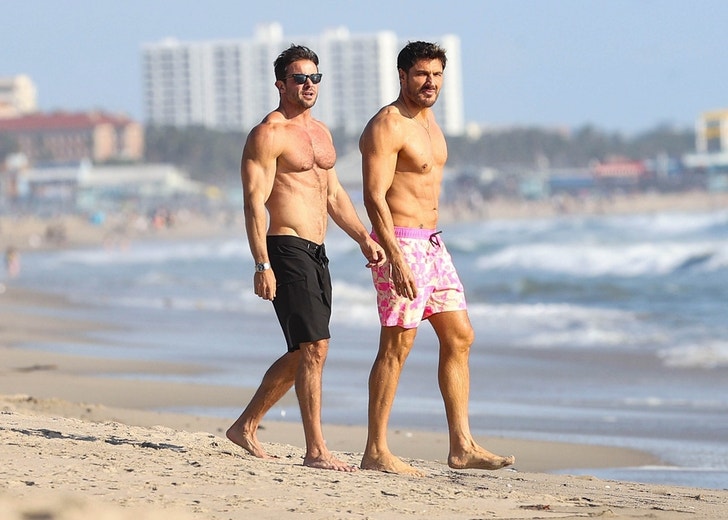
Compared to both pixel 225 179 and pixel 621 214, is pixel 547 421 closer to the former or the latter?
pixel 621 214

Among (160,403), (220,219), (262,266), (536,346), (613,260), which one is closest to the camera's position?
(262,266)

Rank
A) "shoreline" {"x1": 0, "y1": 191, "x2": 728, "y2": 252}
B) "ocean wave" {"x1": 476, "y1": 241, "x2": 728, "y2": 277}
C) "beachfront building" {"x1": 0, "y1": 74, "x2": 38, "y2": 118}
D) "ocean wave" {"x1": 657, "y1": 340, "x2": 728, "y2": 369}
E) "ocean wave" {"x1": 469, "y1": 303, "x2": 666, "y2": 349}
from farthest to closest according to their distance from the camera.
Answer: "beachfront building" {"x1": 0, "y1": 74, "x2": 38, "y2": 118} < "shoreline" {"x1": 0, "y1": 191, "x2": 728, "y2": 252} < "ocean wave" {"x1": 476, "y1": 241, "x2": 728, "y2": 277} < "ocean wave" {"x1": 469, "y1": 303, "x2": 666, "y2": 349} < "ocean wave" {"x1": 657, "y1": 340, "x2": 728, "y2": 369}

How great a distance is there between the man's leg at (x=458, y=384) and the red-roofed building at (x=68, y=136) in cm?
13333

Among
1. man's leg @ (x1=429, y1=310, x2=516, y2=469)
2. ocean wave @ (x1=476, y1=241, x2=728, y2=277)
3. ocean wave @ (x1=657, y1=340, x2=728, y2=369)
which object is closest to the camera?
man's leg @ (x1=429, y1=310, x2=516, y2=469)

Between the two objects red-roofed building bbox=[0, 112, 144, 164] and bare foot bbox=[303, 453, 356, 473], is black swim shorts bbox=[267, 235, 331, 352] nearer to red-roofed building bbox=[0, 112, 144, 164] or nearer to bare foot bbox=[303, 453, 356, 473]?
bare foot bbox=[303, 453, 356, 473]

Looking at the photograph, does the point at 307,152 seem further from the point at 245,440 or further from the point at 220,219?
the point at 220,219

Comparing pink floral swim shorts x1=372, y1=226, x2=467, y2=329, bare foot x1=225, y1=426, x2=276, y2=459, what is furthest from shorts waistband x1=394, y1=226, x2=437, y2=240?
bare foot x1=225, y1=426, x2=276, y2=459

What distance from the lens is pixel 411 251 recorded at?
542cm

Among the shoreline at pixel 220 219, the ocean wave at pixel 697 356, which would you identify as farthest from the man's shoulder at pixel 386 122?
the shoreline at pixel 220 219

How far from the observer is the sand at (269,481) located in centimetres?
435

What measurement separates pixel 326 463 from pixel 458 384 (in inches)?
24.9

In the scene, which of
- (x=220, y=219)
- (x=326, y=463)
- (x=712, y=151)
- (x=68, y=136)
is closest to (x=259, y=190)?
(x=326, y=463)

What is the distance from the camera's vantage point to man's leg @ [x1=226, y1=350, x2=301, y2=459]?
218 inches

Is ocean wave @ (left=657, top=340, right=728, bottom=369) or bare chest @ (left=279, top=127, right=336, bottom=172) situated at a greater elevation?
bare chest @ (left=279, top=127, right=336, bottom=172)
